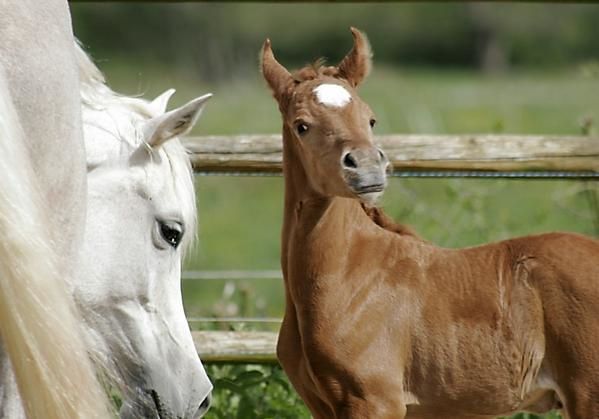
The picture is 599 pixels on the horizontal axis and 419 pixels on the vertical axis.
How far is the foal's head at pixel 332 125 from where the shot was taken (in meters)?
3.47

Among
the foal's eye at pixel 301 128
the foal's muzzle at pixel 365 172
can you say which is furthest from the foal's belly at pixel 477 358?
the foal's eye at pixel 301 128


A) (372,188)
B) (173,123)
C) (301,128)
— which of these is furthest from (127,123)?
(372,188)

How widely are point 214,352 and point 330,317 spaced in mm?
1035

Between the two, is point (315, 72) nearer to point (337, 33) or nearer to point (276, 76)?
point (276, 76)

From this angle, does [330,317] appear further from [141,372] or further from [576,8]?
[576,8]

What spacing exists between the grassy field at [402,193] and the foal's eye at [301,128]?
1024mm

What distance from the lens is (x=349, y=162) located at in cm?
349

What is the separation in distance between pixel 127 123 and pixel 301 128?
596mm

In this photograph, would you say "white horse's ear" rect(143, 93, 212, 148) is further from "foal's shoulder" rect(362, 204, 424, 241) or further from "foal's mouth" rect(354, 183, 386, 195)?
"foal's shoulder" rect(362, 204, 424, 241)

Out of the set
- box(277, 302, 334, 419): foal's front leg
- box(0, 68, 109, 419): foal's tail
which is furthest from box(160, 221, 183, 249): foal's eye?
box(0, 68, 109, 419): foal's tail

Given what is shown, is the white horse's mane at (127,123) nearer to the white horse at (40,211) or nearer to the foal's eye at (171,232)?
the foal's eye at (171,232)

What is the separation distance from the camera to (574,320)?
365cm

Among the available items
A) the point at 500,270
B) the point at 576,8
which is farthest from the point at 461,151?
the point at 576,8

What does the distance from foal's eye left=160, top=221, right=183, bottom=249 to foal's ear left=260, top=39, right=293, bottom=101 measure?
2.29 feet
